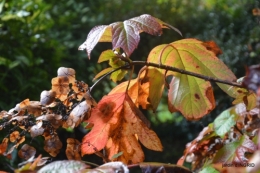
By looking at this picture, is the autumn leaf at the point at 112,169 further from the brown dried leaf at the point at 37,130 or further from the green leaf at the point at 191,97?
the green leaf at the point at 191,97

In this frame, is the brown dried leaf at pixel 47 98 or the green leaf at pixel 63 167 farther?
the brown dried leaf at pixel 47 98

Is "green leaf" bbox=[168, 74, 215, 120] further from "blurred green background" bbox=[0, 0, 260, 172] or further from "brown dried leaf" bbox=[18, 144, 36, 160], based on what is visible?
"blurred green background" bbox=[0, 0, 260, 172]

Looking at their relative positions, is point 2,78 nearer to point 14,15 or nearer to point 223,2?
point 14,15

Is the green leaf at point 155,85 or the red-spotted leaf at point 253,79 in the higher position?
the red-spotted leaf at point 253,79

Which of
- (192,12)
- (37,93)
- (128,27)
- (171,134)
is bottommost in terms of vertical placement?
(171,134)

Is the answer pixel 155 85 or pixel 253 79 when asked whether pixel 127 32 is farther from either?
pixel 253 79

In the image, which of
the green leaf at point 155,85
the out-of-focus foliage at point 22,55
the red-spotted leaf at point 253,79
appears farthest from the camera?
the out-of-focus foliage at point 22,55

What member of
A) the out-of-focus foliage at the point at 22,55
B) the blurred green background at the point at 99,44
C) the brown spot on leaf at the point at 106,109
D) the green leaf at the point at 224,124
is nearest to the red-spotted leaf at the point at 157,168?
the brown spot on leaf at the point at 106,109

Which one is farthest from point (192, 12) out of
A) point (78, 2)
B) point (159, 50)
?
point (159, 50)
